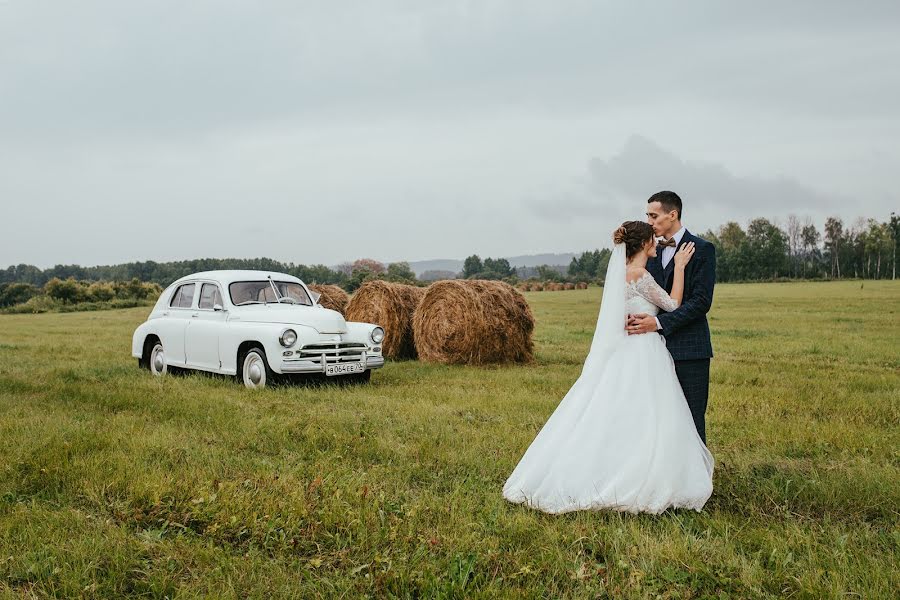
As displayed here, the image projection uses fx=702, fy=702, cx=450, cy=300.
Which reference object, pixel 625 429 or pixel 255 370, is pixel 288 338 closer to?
pixel 255 370

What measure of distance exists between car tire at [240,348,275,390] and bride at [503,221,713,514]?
19.2ft

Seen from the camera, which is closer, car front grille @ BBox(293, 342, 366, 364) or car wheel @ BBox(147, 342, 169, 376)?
car front grille @ BBox(293, 342, 366, 364)

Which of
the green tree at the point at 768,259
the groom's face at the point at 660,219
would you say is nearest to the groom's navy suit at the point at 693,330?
the groom's face at the point at 660,219

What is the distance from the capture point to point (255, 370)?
10.2 metres

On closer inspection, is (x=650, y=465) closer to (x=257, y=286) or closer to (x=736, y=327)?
(x=257, y=286)

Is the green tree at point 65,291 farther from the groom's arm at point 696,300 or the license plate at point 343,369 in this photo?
the groom's arm at point 696,300

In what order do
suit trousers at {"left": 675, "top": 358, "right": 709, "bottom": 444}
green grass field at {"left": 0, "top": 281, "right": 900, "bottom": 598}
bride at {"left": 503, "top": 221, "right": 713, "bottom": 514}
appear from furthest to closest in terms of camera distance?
suit trousers at {"left": 675, "top": 358, "right": 709, "bottom": 444}, bride at {"left": 503, "top": 221, "right": 713, "bottom": 514}, green grass field at {"left": 0, "top": 281, "right": 900, "bottom": 598}


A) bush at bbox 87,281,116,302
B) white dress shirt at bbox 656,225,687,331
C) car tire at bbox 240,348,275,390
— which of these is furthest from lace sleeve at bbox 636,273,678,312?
bush at bbox 87,281,116,302

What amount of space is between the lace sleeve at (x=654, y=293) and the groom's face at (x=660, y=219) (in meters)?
0.34

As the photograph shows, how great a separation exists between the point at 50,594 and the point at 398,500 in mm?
2157

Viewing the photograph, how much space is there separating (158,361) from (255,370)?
2.92 m

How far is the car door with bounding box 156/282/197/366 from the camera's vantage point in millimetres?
11469

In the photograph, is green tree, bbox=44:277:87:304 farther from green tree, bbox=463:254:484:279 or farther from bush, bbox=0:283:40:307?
green tree, bbox=463:254:484:279

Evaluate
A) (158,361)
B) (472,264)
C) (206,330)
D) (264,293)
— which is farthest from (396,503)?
(472,264)
